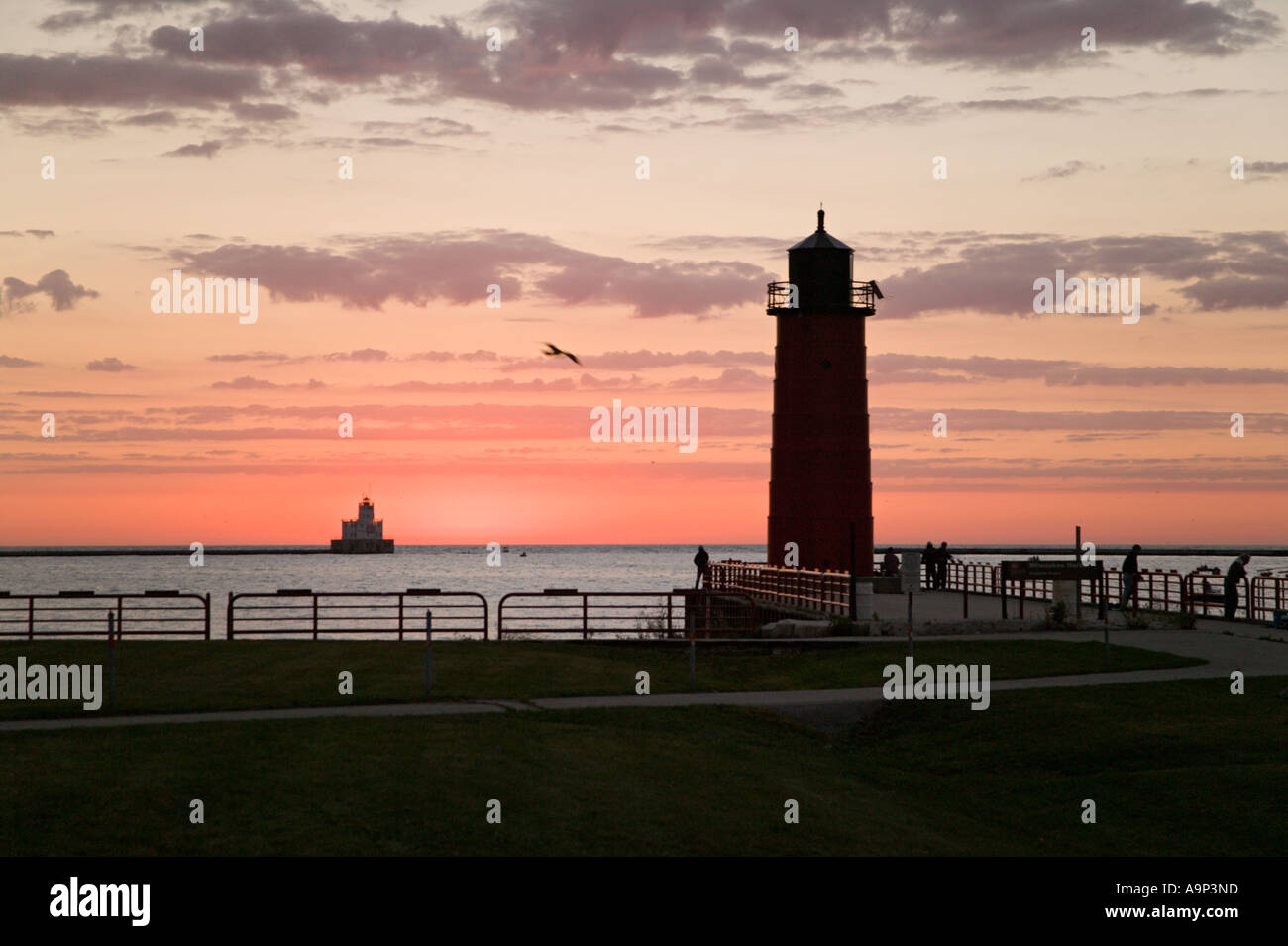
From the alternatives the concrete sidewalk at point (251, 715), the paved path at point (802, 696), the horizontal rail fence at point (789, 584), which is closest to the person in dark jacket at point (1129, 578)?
the horizontal rail fence at point (789, 584)

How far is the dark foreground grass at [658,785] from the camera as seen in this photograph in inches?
457

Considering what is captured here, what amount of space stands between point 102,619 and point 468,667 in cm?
1023

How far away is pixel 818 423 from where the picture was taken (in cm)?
4500

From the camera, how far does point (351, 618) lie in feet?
88.5

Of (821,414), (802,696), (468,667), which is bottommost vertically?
(802,696)

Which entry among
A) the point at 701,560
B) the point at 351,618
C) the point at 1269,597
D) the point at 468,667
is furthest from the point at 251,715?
the point at 701,560

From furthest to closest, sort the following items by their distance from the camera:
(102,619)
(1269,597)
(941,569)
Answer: (941,569)
(1269,597)
(102,619)

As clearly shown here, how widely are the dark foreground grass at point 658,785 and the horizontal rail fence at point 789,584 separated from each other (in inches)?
555

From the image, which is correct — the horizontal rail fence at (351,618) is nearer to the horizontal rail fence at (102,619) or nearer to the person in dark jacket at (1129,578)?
the horizontal rail fence at (102,619)

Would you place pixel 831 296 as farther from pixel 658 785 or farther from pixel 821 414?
pixel 658 785
